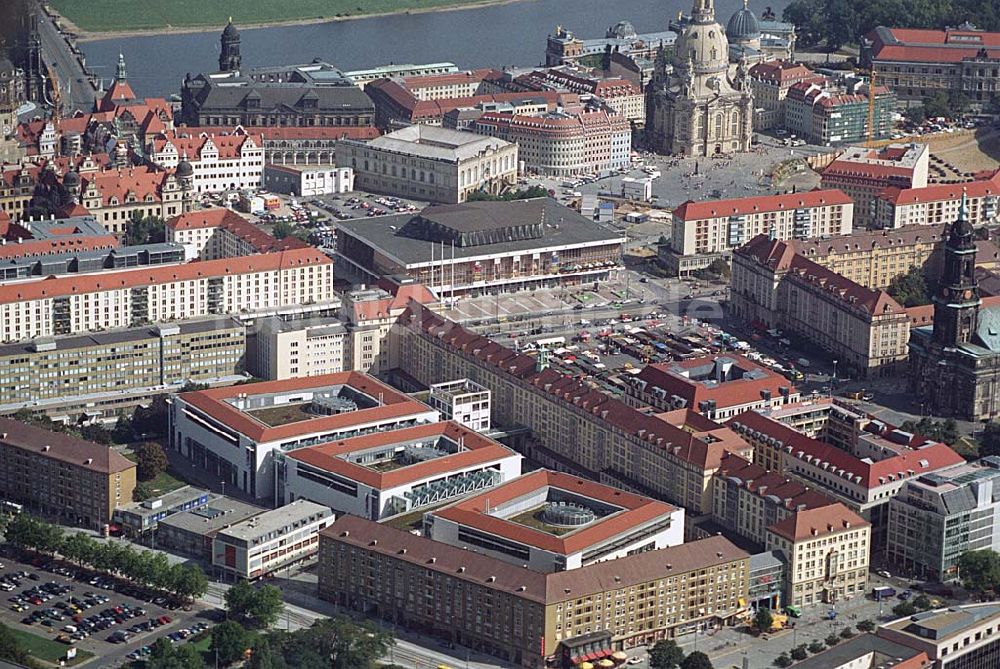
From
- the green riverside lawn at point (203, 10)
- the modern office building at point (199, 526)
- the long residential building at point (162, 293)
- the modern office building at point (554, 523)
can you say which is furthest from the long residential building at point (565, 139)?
the modern office building at point (554, 523)

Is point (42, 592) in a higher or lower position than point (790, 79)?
lower

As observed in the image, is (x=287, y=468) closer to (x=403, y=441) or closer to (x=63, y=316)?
(x=403, y=441)

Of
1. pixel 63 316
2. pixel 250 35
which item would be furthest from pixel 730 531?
pixel 250 35

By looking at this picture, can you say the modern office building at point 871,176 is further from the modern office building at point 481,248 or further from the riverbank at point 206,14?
the riverbank at point 206,14

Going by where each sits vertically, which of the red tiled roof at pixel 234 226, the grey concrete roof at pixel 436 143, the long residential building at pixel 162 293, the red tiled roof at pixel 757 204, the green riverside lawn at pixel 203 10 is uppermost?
the green riverside lawn at pixel 203 10

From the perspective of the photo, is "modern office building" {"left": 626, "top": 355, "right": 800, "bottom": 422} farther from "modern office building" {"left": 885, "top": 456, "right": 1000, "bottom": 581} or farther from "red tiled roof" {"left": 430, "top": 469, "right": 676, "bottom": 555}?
"modern office building" {"left": 885, "top": 456, "right": 1000, "bottom": 581}

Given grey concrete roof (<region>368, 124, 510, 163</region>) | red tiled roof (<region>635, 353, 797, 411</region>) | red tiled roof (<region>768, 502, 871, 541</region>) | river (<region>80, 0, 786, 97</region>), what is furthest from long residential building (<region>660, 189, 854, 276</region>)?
river (<region>80, 0, 786, 97</region>)
